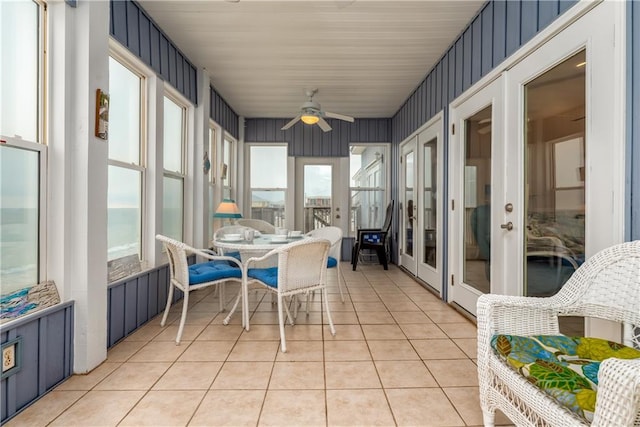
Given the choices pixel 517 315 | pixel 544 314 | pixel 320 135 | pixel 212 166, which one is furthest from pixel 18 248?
pixel 320 135

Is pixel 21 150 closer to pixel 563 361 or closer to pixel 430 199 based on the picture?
pixel 563 361

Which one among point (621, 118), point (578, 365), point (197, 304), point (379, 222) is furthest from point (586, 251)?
point (379, 222)

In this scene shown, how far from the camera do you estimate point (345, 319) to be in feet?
9.38

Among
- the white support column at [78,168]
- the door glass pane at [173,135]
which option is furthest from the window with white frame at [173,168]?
the white support column at [78,168]

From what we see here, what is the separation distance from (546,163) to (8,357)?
319 centimetres

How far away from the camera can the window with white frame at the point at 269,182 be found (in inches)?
239

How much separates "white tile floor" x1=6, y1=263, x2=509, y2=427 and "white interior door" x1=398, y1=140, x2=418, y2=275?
194 centimetres

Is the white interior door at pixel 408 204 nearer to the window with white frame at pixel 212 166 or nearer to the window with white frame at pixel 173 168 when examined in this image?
the window with white frame at pixel 212 166

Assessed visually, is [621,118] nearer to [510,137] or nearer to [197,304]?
[510,137]

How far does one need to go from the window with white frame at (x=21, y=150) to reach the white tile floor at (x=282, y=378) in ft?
2.12

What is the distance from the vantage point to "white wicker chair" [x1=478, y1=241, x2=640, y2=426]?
1084 millimetres

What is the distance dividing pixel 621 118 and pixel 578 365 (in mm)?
1158

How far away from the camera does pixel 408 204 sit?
198 inches

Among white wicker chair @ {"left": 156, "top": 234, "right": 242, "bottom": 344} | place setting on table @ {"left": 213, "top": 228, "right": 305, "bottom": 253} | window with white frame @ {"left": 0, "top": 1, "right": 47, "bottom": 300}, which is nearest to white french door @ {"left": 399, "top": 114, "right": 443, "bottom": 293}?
place setting on table @ {"left": 213, "top": 228, "right": 305, "bottom": 253}
